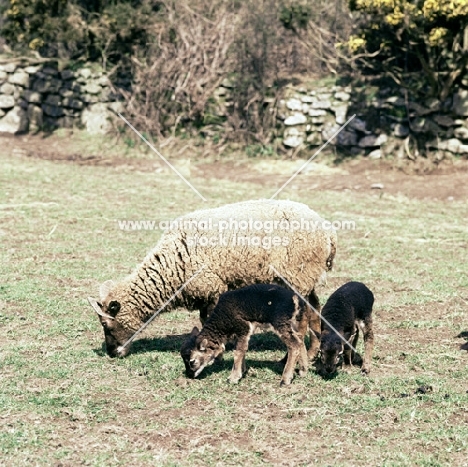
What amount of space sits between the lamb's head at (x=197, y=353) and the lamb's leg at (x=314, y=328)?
1.14m

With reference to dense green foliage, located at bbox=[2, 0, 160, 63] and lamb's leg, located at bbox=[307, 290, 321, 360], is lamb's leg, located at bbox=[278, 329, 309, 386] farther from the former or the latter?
dense green foliage, located at bbox=[2, 0, 160, 63]

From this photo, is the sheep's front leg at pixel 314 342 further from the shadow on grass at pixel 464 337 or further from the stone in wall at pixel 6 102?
the stone in wall at pixel 6 102

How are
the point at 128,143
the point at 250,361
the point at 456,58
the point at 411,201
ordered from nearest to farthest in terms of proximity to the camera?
the point at 250,361, the point at 411,201, the point at 456,58, the point at 128,143

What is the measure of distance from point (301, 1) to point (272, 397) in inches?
797

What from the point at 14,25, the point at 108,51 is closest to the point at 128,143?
the point at 108,51

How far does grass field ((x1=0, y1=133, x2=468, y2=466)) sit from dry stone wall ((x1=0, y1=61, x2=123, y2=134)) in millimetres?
12535

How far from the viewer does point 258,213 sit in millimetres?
7918

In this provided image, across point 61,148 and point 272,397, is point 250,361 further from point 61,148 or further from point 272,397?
point 61,148

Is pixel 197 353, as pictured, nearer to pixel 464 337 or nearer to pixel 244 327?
pixel 244 327

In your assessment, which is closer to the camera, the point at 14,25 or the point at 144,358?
the point at 144,358

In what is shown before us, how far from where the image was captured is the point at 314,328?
7742 millimetres

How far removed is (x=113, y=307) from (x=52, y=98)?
19.5 meters

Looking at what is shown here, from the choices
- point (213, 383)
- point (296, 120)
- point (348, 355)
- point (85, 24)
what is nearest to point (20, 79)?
point (85, 24)

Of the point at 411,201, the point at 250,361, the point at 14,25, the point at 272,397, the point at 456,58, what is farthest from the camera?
the point at 14,25
